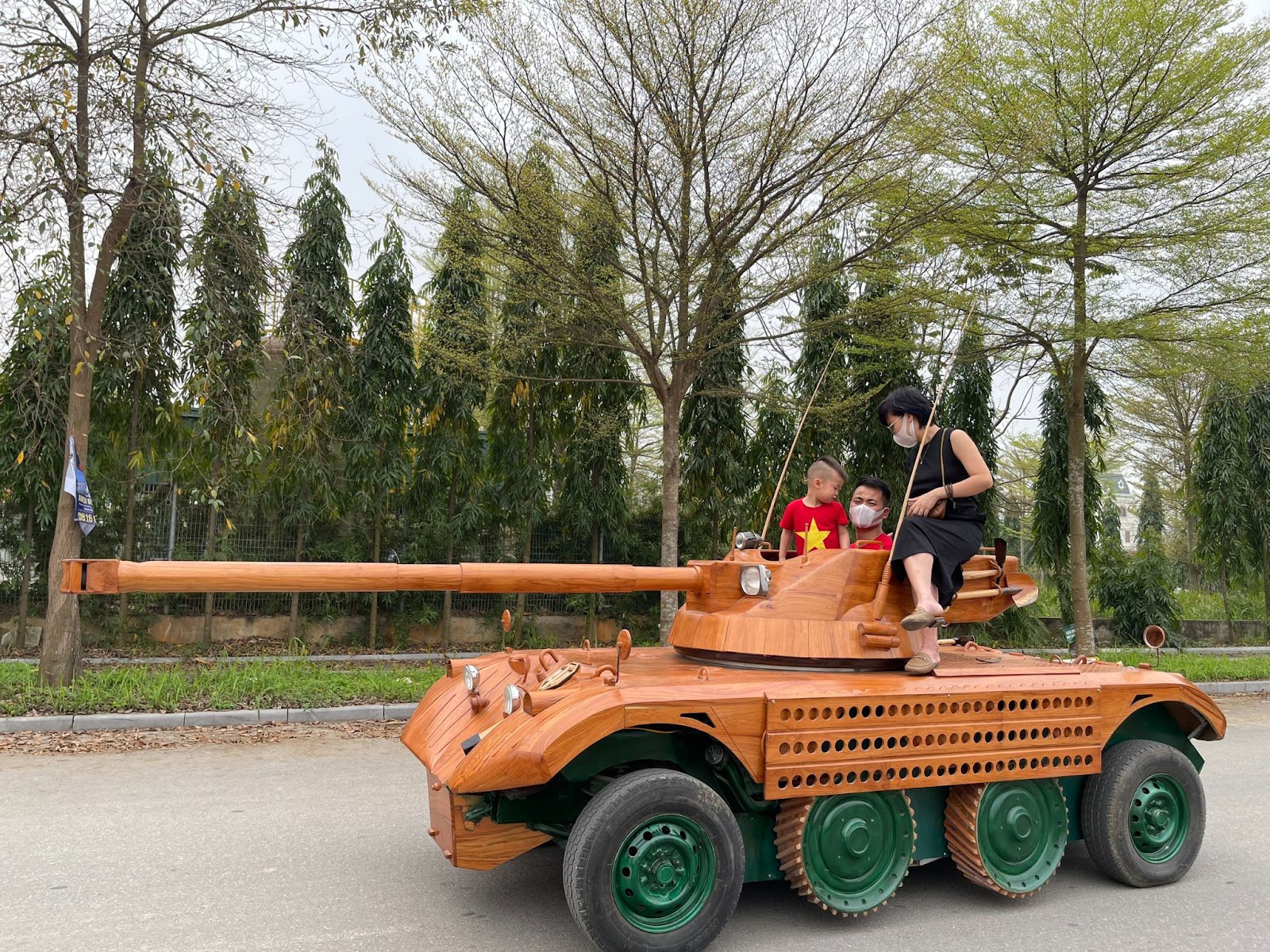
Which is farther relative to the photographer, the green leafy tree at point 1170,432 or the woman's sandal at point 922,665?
the green leafy tree at point 1170,432

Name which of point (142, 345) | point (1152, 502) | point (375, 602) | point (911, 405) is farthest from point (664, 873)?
point (1152, 502)

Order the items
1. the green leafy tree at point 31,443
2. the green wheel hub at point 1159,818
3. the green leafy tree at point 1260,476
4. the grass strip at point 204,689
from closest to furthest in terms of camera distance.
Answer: the green wheel hub at point 1159,818, the grass strip at point 204,689, the green leafy tree at point 31,443, the green leafy tree at point 1260,476

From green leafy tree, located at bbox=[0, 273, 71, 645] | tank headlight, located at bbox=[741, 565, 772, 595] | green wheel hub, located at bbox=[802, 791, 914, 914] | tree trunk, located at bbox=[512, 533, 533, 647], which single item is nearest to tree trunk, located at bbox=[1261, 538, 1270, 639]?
tree trunk, located at bbox=[512, 533, 533, 647]

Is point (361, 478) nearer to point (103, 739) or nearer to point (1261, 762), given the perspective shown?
point (103, 739)

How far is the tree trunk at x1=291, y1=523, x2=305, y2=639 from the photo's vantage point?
13078mm

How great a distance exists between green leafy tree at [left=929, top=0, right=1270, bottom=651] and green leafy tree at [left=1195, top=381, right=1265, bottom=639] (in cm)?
758

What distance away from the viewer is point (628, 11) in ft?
31.6

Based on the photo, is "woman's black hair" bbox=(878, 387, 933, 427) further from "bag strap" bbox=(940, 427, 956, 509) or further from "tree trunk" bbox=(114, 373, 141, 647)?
"tree trunk" bbox=(114, 373, 141, 647)

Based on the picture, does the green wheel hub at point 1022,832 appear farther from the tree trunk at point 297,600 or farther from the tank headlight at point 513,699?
the tree trunk at point 297,600

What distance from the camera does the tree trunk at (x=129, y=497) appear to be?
39.7ft

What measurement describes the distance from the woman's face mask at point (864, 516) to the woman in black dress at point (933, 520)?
1.23 ft

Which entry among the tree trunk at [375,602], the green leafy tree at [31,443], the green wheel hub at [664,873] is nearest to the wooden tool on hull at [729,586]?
the green wheel hub at [664,873]

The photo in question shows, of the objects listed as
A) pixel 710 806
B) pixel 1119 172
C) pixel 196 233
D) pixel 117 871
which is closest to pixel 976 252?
pixel 1119 172

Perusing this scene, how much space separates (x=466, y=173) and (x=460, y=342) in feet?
9.37
